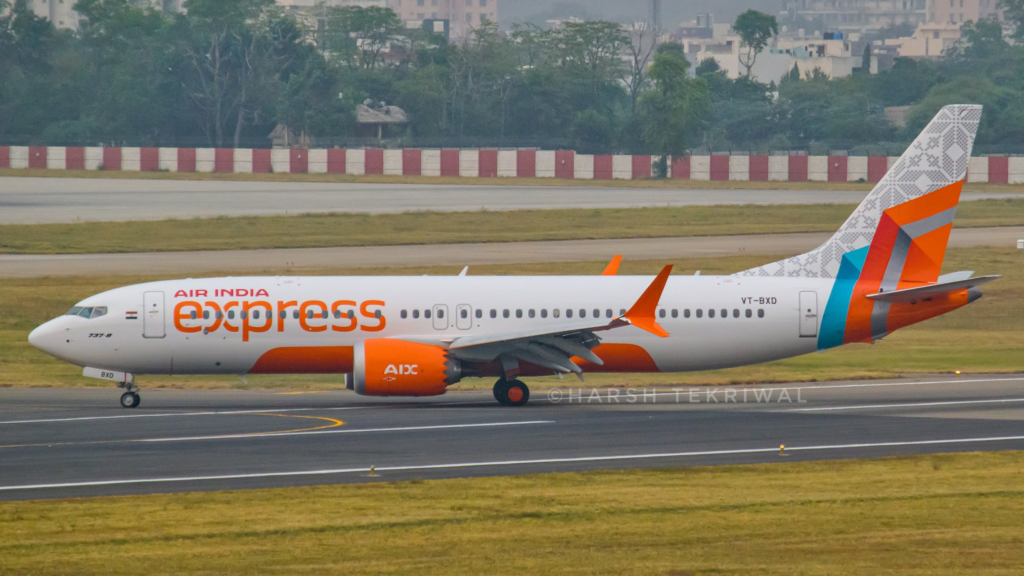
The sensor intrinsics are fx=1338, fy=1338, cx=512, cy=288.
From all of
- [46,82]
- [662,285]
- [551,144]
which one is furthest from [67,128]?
[662,285]

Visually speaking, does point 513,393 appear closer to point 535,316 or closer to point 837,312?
point 535,316

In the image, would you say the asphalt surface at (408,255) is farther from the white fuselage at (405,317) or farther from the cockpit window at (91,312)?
the white fuselage at (405,317)

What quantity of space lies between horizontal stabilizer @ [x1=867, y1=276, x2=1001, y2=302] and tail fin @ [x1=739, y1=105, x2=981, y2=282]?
861 millimetres

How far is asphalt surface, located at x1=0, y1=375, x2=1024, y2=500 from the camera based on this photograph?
26.0 m

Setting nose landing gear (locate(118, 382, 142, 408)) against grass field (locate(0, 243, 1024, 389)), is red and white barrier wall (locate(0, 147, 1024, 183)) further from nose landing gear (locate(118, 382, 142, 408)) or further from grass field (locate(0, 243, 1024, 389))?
nose landing gear (locate(118, 382, 142, 408))

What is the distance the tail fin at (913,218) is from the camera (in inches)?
1480

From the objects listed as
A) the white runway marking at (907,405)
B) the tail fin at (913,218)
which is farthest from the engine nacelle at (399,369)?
the tail fin at (913,218)

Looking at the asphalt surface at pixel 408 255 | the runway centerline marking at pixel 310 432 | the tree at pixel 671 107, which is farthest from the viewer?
the tree at pixel 671 107

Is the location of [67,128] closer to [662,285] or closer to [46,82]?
[46,82]

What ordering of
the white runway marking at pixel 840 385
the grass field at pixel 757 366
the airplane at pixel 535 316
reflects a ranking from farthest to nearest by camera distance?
the grass field at pixel 757 366, the white runway marking at pixel 840 385, the airplane at pixel 535 316

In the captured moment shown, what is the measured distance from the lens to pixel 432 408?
3544 centimetres

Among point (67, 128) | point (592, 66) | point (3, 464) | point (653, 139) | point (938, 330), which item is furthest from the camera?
point (592, 66)

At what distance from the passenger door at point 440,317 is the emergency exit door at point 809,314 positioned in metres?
9.84

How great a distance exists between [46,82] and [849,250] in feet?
478
